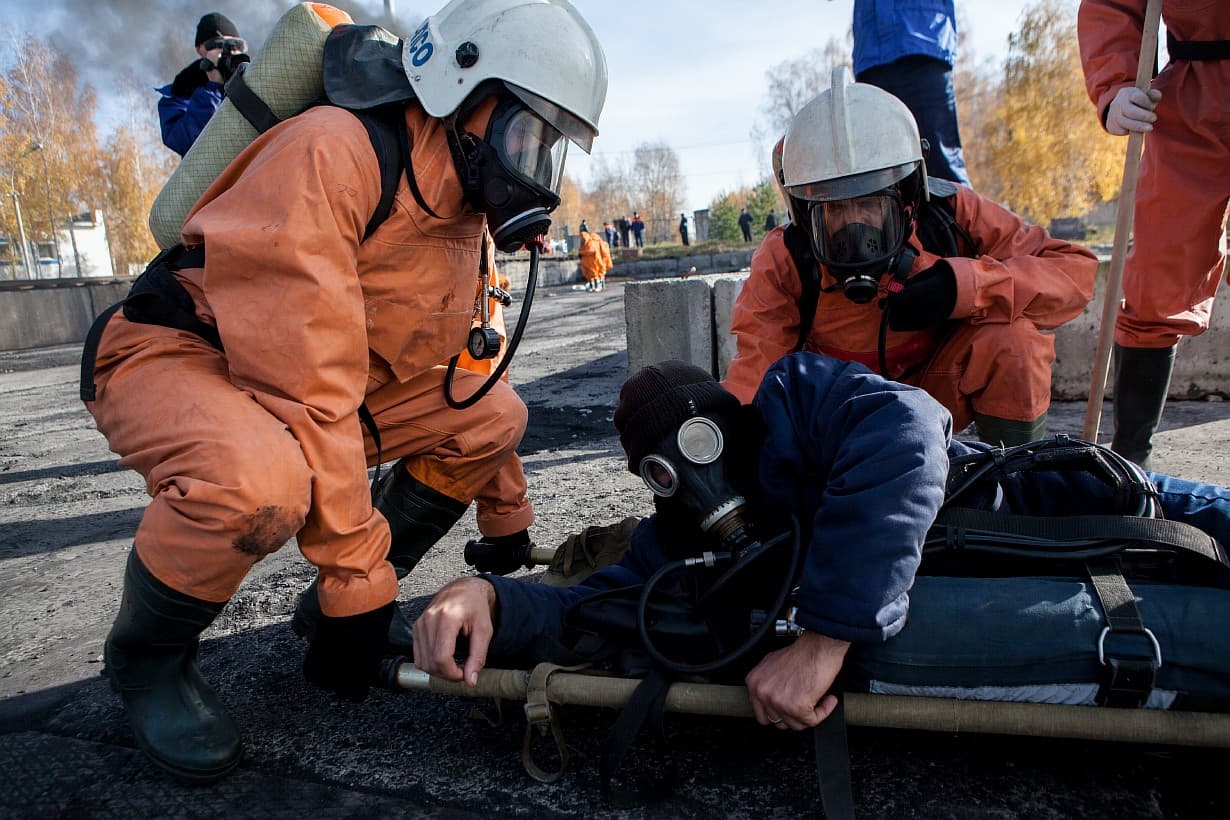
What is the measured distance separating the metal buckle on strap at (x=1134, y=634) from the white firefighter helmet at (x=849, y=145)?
1.58m

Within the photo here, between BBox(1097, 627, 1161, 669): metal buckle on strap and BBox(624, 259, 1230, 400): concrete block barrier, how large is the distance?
385 centimetres

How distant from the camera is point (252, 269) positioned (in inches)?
66.6

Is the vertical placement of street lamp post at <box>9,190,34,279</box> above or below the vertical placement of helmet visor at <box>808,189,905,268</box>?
above

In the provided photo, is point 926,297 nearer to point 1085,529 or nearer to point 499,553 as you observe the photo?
point 1085,529

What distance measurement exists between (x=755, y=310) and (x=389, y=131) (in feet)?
4.83

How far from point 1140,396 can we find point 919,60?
2277mm

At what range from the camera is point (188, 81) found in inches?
164

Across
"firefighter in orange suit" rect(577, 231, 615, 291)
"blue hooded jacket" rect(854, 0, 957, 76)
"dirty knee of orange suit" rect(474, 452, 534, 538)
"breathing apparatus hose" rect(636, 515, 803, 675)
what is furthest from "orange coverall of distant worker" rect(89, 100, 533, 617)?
"firefighter in orange suit" rect(577, 231, 615, 291)

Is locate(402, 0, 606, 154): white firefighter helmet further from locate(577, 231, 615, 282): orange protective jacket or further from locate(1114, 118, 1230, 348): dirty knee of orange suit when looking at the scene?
locate(577, 231, 615, 282): orange protective jacket

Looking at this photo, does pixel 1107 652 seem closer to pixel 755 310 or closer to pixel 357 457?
pixel 357 457

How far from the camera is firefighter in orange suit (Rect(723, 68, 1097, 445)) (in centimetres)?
260

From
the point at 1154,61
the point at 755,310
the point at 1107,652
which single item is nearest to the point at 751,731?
the point at 1107,652

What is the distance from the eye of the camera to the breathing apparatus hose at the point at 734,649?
1517 mm

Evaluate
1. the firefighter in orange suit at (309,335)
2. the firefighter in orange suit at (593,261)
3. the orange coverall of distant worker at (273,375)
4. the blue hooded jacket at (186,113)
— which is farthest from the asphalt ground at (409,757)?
the firefighter in orange suit at (593,261)
